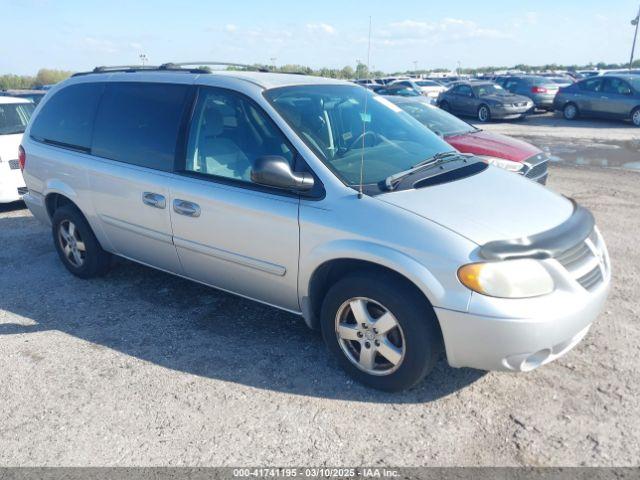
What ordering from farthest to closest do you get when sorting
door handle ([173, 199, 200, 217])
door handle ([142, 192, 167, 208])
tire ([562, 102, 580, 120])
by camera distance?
tire ([562, 102, 580, 120]), door handle ([142, 192, 167, 208]), door handle ([173, 199, 200, 217])

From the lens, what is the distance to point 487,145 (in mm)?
7336

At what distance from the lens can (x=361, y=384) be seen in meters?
3.41

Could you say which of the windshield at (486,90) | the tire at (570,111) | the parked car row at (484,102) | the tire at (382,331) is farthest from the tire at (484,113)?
the tire at (382,331)

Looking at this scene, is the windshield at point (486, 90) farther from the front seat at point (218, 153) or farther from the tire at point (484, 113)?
the front seat at point (218, 153)

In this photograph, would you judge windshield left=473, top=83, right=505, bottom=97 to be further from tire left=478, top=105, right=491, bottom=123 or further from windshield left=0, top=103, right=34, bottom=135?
windshield left=0, top=103, right=34, bottom=135

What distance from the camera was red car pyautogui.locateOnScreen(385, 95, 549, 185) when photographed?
693cm

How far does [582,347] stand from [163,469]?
9.35 ft

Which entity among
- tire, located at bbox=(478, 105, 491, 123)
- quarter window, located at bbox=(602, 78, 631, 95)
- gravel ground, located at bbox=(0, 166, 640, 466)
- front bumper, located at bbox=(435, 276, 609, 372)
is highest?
quarter window, located at bbox=(602, 78, 631, 95)

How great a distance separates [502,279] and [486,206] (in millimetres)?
569

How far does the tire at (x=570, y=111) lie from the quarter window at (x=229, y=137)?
18.9 meters

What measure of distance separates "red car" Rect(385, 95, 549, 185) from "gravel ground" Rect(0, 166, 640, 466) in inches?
104

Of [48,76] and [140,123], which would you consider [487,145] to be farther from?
[48,76]

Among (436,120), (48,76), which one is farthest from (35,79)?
(436,120)

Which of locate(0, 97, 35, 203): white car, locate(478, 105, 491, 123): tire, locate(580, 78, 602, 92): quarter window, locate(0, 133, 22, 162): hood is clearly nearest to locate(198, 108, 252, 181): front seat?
locate(0, 97, 35, 203): white car
